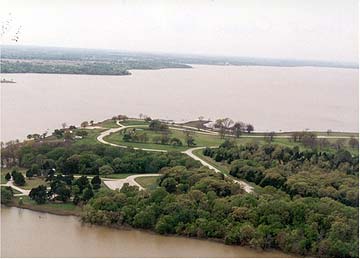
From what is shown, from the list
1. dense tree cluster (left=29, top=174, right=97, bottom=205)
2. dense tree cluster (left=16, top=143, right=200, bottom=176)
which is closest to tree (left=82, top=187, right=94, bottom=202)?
dense tree cluster (left=29, top=174, right=97, bottom=205)

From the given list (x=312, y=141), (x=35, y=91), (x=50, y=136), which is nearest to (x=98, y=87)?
(x=35, y=91)

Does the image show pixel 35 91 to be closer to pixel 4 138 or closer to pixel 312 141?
pixel 4 138

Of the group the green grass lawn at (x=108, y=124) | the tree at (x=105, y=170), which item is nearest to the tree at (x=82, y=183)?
the tree at (x=105, y=170)

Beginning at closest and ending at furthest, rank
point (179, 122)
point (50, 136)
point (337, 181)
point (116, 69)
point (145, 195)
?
point (145, 195) < point (337, 181) < point (50, 136) < point (179, 122) < point (116, 69)

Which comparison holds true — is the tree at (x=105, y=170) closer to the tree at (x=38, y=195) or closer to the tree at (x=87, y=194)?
the tree at (x=87, y=194)

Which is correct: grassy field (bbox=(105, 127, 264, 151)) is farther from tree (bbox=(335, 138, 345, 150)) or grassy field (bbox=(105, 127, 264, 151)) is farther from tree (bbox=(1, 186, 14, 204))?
tree (bbox=(1, 186, 14, 204))

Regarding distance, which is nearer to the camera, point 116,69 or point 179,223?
point 179,223

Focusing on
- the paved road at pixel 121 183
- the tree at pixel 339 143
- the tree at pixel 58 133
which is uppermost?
the tree at pixel 58 133
